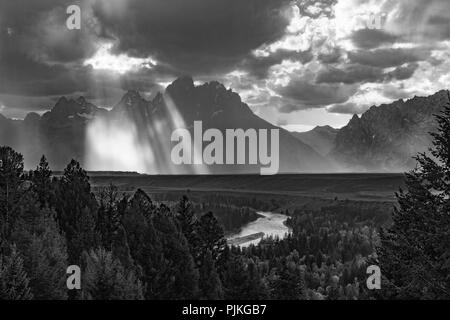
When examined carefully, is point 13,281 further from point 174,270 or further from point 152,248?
point 174,270

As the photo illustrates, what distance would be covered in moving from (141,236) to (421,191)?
130ft

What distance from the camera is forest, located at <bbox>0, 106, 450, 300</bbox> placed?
112 ft

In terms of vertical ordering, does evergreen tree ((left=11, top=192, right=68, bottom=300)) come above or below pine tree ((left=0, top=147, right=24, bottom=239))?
below

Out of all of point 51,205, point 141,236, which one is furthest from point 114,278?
point 51,205

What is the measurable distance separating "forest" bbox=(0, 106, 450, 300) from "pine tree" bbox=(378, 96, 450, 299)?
0.24ft

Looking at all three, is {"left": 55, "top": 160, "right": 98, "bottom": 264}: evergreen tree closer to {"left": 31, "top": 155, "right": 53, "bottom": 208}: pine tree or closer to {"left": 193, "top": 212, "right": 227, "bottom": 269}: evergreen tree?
{"left": 31, "top": 155, "right": 53, "bottom": 208}: pine tree

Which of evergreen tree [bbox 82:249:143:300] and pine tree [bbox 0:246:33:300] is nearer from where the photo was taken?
pine tree [bbox 0:246:33:300]

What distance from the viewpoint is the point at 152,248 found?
65875 millimetres

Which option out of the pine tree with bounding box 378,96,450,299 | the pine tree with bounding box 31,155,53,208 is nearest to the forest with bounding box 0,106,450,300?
the pine tree with bounding box 378,96,450,299

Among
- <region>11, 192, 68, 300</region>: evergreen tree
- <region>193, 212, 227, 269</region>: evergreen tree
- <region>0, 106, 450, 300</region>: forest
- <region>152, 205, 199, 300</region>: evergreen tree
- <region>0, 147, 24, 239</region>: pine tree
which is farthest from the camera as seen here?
<region>193, 212, 227, 269</region>: evergreen tree

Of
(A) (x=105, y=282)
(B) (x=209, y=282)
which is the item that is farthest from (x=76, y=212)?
(A) (x=105, y=282)

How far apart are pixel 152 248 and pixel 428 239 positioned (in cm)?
4176
